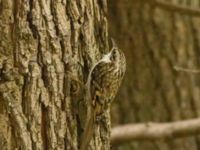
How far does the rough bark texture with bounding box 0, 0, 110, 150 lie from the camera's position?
7.12 ft

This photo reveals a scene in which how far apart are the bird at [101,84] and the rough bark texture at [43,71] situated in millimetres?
26

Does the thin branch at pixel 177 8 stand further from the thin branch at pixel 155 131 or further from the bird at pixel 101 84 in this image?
the bird at pixel 101 84

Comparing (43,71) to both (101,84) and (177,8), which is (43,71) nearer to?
(101,84)

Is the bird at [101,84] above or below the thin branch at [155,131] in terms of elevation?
above

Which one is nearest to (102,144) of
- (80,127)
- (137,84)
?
(80,127)

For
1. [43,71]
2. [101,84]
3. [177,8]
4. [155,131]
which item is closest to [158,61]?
[177,8]

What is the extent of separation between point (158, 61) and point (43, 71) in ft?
6.84

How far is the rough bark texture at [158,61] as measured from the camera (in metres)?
4.22

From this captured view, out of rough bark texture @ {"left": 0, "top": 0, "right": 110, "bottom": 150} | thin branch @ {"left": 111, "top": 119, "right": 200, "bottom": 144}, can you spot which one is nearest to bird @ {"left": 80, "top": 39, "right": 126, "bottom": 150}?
rough bark texture @ {"left": 0, "top": 0, "right": 110, "bottom": 150}

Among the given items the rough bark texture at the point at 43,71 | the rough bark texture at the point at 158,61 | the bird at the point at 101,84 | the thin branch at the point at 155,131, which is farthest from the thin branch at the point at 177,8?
the rough bark texture at the point at 43,71

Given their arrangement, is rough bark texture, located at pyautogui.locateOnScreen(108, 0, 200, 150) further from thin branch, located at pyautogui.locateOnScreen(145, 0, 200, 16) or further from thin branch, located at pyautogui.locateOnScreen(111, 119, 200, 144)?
thin branch, located at pyautogui.locateOnScreen(111, 119, 200, 144)

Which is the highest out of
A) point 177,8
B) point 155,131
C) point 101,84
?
Result: point 177,8

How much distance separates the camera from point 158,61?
13.9 ft

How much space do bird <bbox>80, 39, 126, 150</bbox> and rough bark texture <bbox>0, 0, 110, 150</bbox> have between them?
0.03 meters
